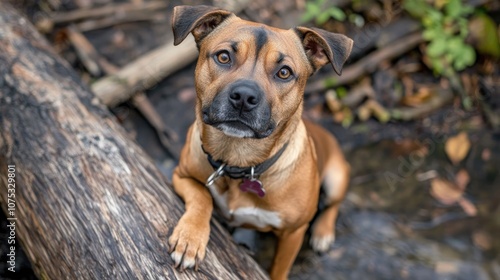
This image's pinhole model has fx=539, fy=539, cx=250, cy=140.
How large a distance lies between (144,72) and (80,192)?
259 centimetres

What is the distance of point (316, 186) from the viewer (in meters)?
4.16

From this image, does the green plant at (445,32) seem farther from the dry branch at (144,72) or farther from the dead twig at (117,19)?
the dead twig at (117,19)

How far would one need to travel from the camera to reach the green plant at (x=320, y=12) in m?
6.38

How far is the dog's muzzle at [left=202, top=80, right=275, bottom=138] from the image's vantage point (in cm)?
325

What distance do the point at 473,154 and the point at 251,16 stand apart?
120 inches

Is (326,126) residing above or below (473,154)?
above

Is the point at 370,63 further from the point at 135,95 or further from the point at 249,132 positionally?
the point at 249,132

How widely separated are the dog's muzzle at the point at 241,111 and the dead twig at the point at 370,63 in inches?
123

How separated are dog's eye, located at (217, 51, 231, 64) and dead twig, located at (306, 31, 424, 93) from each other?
307 cm

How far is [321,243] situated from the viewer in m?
5.09

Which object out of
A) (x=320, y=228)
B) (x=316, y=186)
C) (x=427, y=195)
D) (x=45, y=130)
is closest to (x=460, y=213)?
(x=427, y=195)

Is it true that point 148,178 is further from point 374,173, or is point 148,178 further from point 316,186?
point 374,173

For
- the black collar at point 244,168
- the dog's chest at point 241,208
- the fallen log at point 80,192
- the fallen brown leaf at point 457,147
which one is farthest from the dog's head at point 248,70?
the fallen brown leaf at point 457,147

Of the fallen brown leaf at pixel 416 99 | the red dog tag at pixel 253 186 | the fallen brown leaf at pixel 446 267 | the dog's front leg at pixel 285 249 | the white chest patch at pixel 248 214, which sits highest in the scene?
the red dog tag at pixel 253 186
